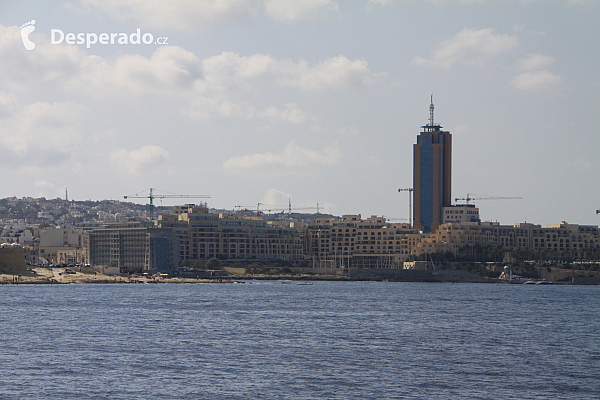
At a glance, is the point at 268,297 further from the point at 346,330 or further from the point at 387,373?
the point at 387,373

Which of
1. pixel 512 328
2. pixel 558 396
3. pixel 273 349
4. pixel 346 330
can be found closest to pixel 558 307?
pixel 512 328

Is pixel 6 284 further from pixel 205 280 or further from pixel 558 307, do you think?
pixel 558 307

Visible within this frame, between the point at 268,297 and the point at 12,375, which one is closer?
the point at 12,375

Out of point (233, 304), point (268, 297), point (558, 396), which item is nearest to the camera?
point (558, 396)

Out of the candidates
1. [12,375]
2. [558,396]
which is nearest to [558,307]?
[558,396]

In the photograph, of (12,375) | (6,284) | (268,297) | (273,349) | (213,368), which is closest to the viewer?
(12,375)

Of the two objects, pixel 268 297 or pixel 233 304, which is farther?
pixel 268 297

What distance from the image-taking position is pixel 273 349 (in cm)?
6059

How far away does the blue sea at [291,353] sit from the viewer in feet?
152

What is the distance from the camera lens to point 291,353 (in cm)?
5869

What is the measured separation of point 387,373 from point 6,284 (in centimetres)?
11398

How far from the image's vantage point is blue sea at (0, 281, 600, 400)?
46.2 metres

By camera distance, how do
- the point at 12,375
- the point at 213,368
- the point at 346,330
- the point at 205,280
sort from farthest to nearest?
the point at 205,280
the point at 346,330
the point at 213,368
the point at 12,375

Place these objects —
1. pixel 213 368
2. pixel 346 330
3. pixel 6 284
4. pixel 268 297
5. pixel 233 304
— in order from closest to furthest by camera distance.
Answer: pixel 213 368 → pixel 346 330 → pixel 233 304 → pixel 268 297 → pixel 6 284
